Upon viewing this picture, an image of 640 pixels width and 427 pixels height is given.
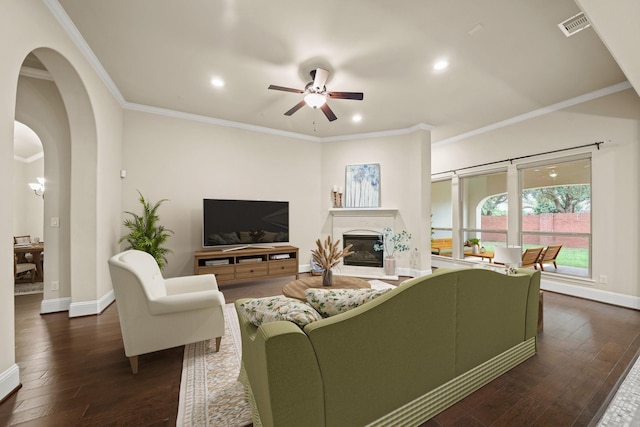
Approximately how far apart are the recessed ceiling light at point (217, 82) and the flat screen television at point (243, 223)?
185cm

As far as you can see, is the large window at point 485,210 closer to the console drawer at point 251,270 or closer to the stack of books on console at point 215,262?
the console drawer at point 251,270

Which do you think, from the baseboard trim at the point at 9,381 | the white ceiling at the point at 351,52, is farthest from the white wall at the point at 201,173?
the baseboard trim at the point at 9,381

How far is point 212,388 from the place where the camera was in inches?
74.5

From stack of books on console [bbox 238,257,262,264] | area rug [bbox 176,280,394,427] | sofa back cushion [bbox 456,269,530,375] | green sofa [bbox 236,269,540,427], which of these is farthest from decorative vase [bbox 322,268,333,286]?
stack of books on console [bbox 238,257,262,264]

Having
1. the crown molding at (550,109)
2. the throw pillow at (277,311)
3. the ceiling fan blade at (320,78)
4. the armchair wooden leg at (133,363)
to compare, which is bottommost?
the armchair wooden leg at (133,363)

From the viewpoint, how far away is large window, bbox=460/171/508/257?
207 inches

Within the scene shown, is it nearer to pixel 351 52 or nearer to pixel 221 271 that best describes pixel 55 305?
pixel 221 271

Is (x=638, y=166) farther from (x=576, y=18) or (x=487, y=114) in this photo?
(x=576, y=18)

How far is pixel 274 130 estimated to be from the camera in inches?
215

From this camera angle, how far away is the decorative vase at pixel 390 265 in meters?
5.37

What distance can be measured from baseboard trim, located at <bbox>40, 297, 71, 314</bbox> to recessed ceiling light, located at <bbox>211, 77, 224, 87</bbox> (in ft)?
11.2

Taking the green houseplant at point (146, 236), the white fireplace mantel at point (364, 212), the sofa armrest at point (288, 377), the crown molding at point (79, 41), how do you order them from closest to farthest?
the sofa armrest at point (288, 377) → the crown molding at point (79, 41) → the green houseplant at point (146, 236) → the white fireplace mantel at point (364, 212)

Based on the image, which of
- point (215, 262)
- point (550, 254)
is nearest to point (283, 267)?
point (215, 262)

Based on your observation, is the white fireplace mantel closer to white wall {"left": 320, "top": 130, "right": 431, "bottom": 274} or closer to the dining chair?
white wall {"left": 320, "top": 130, "right": 431, "bottom": 274}
